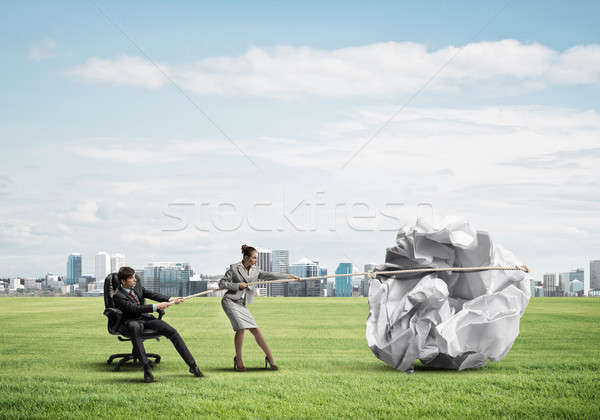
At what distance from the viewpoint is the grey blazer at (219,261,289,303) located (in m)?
11.6

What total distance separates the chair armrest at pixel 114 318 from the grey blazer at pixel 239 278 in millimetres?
1867

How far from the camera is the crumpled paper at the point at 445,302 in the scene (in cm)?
1112

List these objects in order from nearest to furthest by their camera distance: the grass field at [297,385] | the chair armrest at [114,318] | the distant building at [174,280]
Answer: the grass field at [297,385], the chair armrest at [114,318], the distant building at [174,280]

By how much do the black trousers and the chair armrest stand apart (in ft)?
1.73

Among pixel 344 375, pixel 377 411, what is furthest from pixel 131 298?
pixel 377 411

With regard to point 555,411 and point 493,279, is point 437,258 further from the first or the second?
point 555,411

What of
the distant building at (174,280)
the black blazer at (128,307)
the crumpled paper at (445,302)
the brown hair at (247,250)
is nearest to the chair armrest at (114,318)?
the black blazer at (128,307)

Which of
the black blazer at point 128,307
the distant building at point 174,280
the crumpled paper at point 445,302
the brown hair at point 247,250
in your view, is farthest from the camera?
the distant building at point 174,280

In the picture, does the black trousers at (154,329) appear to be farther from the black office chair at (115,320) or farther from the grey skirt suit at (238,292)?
the grey skirt suit at (238,292)

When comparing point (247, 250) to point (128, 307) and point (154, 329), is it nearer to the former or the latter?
point (154, 329)

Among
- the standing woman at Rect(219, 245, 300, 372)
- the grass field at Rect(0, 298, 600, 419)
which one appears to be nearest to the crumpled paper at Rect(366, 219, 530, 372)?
the grass field at Rect(0, 298, 600, 419)

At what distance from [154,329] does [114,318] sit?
1106 millimetres

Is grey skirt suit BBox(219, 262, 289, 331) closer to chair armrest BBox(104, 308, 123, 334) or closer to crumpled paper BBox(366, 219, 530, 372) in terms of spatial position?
chair armrest BBox(104, 308, 123, 334)

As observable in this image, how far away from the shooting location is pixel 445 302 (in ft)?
37.0
